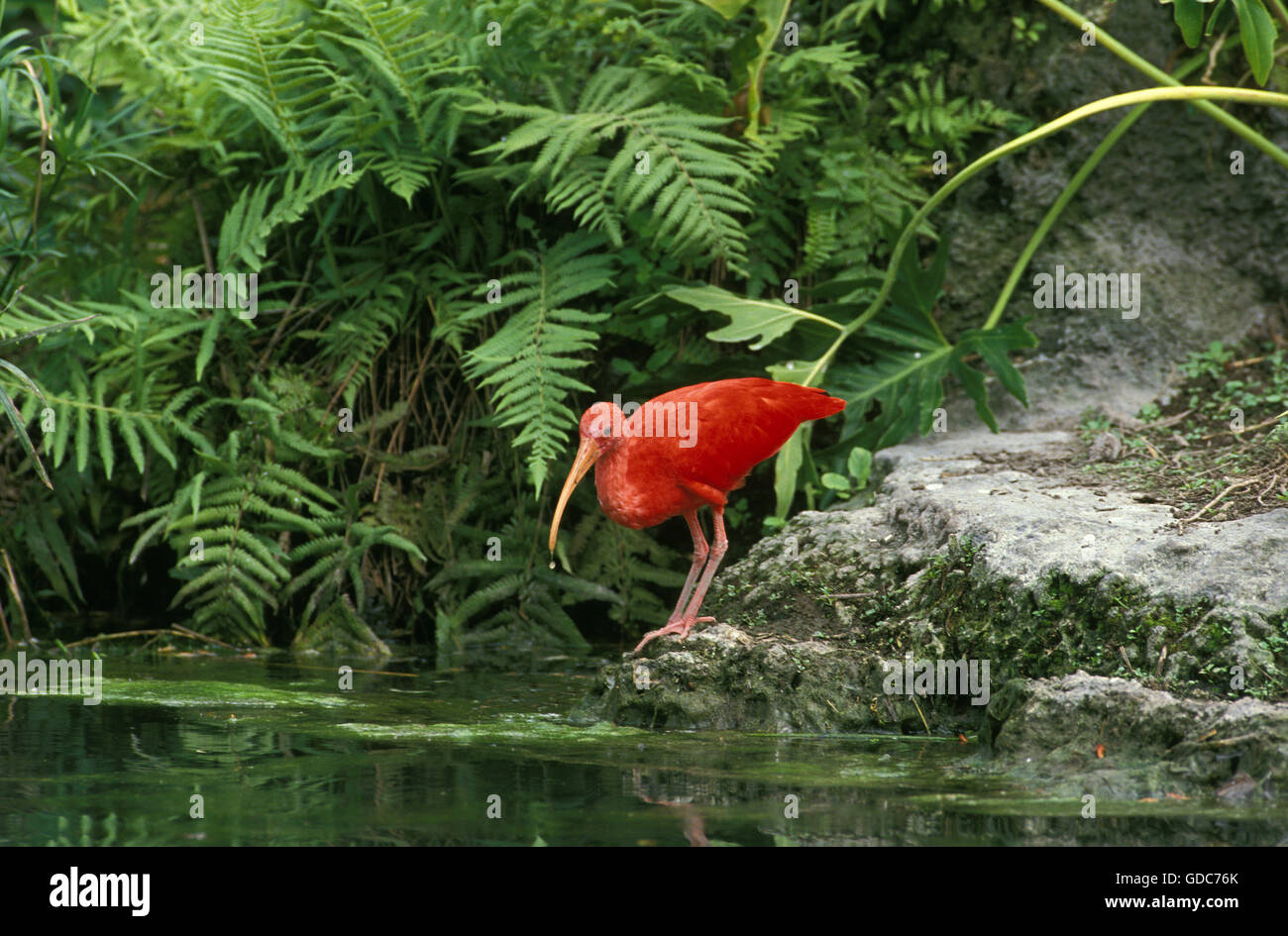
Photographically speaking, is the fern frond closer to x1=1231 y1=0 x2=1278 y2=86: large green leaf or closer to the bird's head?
the bird's head

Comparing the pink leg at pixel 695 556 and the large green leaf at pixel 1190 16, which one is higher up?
the large green leaf at pixel 1190 16

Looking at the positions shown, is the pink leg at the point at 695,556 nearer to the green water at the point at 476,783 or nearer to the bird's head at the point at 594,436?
the bird's head at the point at 594,436

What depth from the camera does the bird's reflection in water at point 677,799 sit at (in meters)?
2.63

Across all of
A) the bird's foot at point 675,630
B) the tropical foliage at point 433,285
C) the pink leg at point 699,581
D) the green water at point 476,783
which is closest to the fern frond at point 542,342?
the tropical foliage at point 433,285

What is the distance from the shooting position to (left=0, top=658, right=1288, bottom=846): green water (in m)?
2.62

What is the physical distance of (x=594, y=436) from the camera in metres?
4.27

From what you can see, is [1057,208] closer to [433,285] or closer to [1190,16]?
[1190,16]

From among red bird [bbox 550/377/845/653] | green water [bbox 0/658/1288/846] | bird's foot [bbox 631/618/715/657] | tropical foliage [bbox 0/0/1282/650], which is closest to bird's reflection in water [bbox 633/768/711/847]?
green water [bbox 0/658/1288/846]

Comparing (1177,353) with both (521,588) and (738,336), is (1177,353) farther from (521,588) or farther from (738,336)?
(521,588)

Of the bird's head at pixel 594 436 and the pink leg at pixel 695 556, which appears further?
the pink leg at pixel 695 556

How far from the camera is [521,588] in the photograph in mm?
5574

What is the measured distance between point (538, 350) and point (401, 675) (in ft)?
4.81


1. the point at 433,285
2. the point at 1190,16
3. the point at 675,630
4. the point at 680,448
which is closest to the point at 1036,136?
the point at 1190,16
